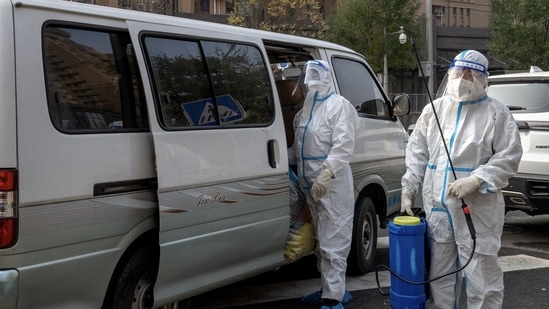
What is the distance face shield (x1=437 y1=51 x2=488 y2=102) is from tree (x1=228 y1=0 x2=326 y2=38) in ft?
37.8


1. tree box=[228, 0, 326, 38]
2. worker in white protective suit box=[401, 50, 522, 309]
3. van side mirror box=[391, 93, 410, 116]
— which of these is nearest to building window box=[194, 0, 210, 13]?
tree box=[228, 0, 326, 38]

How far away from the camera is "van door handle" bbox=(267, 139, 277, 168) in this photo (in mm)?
4332

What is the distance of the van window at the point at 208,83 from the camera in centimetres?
362

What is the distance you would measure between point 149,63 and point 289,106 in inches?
84.1

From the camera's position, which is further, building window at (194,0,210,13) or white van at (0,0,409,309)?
building window at (194,0,210,13)

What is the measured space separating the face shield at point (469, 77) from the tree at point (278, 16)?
11527 millimetres

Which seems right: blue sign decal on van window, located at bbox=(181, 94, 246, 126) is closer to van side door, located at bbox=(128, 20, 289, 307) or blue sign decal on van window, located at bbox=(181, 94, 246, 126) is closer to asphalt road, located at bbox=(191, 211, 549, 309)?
van side door, located at bbox=(128, 20, 289, 307)

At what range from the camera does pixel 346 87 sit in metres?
5.61

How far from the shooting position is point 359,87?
5.86m

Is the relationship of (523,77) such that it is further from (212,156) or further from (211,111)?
(212,156)

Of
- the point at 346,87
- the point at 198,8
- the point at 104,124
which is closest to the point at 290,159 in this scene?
the point at 346,87

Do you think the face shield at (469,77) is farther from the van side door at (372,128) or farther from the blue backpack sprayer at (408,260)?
the van side door at (372,128)

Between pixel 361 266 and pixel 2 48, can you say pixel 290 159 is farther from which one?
pixel 2 48

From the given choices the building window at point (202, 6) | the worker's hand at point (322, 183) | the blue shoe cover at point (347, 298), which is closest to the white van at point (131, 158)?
the worker's hand at point (322, 183)
